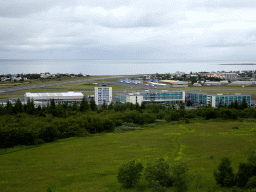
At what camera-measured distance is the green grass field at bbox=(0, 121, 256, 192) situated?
8.86 metres

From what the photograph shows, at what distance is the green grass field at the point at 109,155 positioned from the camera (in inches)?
349

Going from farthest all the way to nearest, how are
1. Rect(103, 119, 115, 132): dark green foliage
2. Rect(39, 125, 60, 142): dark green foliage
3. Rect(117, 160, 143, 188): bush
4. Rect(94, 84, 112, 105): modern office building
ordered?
Rect(94, 84, 112, 105): modern office building, Rect(103, 119, 115, 132): dark green foliage, Rect(39, 125, 60, 142): dark green foliage, Rect(117, 160, 143, 188): bush

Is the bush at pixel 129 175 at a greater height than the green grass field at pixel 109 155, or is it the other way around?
the bush at pixel 129 175

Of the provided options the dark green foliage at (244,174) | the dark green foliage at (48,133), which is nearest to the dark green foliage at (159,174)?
the dark green foliage at (244,174)

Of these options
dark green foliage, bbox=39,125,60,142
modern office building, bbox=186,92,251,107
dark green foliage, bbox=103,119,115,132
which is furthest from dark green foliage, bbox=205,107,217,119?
dark green foliage, bbox=39,125,60,142

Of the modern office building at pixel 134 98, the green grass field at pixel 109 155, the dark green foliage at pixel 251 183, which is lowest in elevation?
the green grass field at pixel 109 155

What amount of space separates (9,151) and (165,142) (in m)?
7.24

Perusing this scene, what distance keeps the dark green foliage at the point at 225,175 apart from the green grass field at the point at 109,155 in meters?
0.35

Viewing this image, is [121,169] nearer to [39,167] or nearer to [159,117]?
[39,167]

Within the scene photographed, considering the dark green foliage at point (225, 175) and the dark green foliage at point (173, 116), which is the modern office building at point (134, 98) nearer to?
the dark green foliage at point (173, 116)

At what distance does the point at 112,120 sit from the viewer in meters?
18.6

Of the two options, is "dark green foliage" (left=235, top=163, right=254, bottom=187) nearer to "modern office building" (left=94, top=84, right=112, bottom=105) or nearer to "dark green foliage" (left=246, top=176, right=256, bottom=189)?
"dark green foliage" (left=246, top=176, right=256, bottom=189)

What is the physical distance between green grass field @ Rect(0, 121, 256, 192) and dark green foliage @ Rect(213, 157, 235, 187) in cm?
35

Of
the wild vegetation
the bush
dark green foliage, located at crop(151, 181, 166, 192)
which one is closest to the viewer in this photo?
dark green foliage, located at crop(151, 181, 166, 192)
